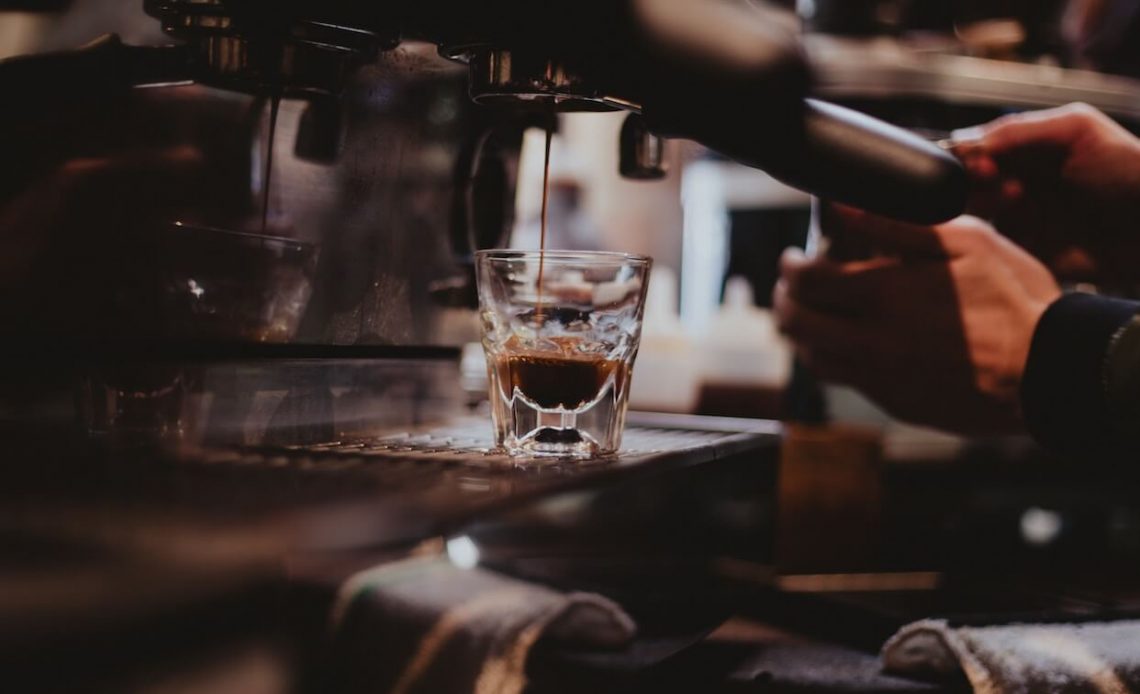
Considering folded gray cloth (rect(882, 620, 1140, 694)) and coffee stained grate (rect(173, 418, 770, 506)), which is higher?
coffee stained grate (rect(173, 418, 770, 506))

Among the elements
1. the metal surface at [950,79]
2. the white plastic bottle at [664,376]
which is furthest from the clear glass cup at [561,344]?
the metal surface at [950,79]

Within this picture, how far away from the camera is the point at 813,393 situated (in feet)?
4.17

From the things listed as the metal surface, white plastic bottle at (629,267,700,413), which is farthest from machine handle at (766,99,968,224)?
the metal surface

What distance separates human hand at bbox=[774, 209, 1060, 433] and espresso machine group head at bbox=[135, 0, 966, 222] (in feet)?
1.03

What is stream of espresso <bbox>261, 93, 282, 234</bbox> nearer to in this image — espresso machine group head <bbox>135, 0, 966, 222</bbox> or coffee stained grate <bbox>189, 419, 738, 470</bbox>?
espresso machine group head <bbox>135, 0, 966, 222</bbox>

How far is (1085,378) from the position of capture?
702 millimetres

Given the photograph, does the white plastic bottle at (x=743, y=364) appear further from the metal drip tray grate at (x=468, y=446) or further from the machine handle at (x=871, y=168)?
the machine handle at (x=871, y=168)

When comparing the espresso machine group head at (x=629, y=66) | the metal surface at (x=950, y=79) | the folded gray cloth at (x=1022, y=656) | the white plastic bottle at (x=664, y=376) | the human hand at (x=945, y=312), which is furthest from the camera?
the metal surface at (x=950, y=79)

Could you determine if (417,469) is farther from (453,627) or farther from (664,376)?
(664,376)

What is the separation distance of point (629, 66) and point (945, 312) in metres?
0.53

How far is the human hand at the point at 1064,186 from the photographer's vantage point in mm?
885

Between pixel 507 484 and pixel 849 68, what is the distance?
41.8 inches

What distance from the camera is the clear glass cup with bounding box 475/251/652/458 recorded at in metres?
0.56

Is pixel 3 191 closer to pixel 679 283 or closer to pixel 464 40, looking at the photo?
pixel 464 40
